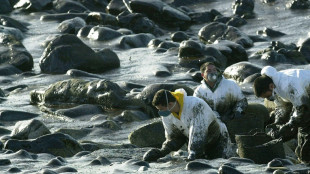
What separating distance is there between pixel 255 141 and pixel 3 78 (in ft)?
34.8

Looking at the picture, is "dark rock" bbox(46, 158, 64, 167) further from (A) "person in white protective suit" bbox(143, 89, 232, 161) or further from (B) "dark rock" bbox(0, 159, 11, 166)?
(A) "person in white protective suit" bbox(143, 89, 232, 161)

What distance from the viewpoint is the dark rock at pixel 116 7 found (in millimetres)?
28922

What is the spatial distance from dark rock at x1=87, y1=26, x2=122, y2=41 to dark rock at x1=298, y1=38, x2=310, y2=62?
5.57m

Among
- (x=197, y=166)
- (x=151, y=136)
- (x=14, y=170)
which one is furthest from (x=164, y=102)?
(x=151, y=136)

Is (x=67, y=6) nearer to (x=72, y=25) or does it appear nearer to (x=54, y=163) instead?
(x=72, y=25)

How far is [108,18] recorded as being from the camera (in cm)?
2719

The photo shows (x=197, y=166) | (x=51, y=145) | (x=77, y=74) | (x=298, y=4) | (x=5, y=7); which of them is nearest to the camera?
(x=197, y=166)

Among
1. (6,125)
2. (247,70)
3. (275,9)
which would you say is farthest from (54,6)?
(6,125)

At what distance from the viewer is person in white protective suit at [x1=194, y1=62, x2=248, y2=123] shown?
12547mm

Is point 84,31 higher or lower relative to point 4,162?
lower

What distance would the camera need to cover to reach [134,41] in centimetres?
2434

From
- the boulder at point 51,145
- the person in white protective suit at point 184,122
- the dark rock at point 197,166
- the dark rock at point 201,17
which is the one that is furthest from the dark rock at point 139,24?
the dark rock at point 197,166

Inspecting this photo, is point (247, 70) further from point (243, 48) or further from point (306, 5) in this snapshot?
point (306, 5)

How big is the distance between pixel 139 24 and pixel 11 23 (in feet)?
13.4
